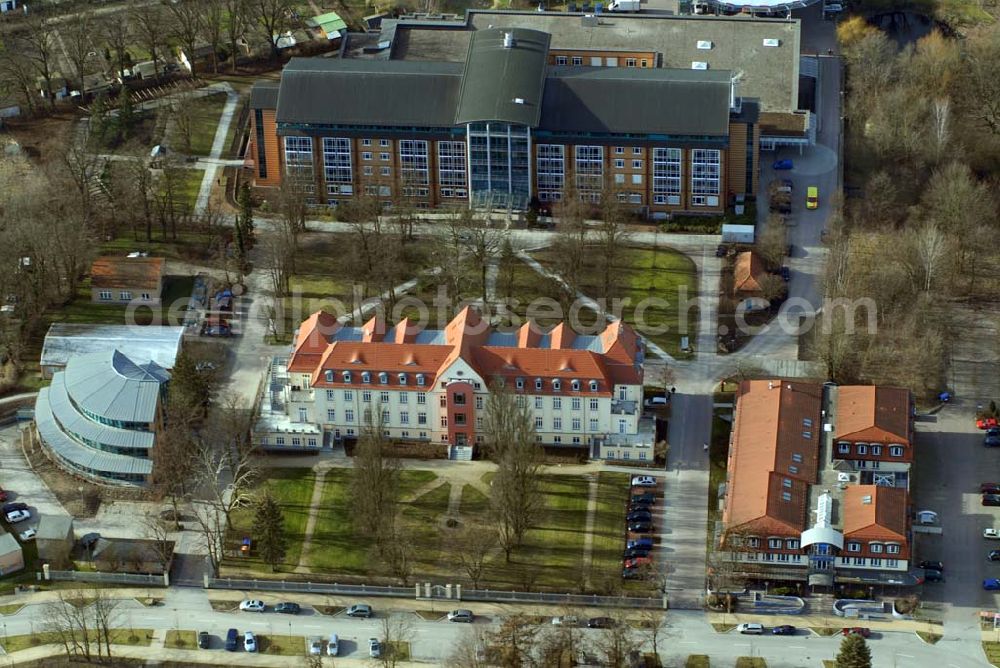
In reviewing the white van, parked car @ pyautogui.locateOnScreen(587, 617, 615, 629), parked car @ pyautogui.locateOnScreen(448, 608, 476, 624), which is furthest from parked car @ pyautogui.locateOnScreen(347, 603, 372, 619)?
the white van

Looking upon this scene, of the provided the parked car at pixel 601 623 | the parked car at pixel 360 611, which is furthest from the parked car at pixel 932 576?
the parked car at pixel 360 611

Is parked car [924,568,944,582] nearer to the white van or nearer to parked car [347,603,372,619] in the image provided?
the white van

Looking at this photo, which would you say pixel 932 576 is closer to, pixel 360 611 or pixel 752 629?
pixel 752 629

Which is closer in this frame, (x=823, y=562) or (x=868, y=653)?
(x=868, y=653)

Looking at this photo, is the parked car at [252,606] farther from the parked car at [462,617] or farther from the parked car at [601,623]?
the parked car at [601,623]

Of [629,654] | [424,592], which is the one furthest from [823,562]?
[424,592]

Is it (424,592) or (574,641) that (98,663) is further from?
(574,641)
